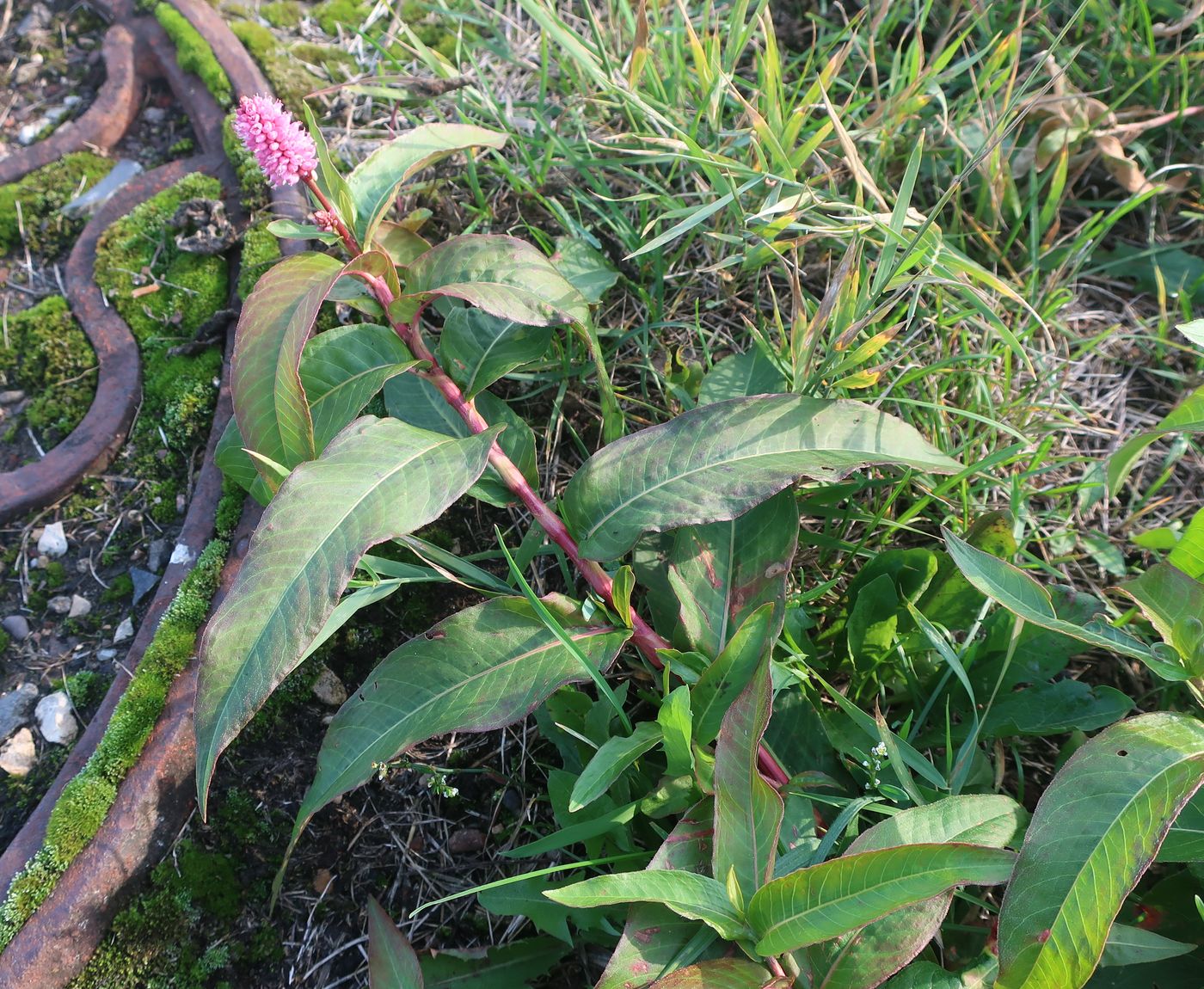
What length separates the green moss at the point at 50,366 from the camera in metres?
2.20

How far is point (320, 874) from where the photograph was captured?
1674mm

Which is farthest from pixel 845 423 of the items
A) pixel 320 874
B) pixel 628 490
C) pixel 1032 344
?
pixel 320 874

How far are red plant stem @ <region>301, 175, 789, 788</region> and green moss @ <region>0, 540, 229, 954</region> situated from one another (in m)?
0.64

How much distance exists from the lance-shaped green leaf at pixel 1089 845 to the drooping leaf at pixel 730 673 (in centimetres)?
46

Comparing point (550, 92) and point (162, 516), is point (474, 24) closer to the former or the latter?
point (550, 92)

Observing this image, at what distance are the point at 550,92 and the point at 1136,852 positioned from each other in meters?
2.38

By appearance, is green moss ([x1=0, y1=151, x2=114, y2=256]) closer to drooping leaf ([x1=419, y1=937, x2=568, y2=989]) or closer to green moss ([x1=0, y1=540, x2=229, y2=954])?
green moss ([x1=0, y1=540, x2=229, y2=954])

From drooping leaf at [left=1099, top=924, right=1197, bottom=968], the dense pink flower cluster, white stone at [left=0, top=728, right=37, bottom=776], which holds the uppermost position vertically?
the dense pink flower cluster

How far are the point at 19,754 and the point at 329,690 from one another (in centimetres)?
65

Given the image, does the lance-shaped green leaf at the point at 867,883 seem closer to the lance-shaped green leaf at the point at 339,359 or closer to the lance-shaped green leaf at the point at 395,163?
the lance-shaped green leaf at the point at 339,359

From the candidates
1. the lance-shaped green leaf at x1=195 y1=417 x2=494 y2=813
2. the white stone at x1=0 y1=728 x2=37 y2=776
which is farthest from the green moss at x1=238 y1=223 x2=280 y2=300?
the white stone at x1=0 y1=728 x2=37 y2=776

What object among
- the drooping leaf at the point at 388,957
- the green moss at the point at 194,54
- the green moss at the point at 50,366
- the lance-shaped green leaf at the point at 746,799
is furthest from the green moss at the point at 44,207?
the lance-shaped green leaf at the point at 746,799

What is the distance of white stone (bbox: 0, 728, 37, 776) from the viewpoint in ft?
5.79

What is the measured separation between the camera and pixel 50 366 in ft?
7.38
